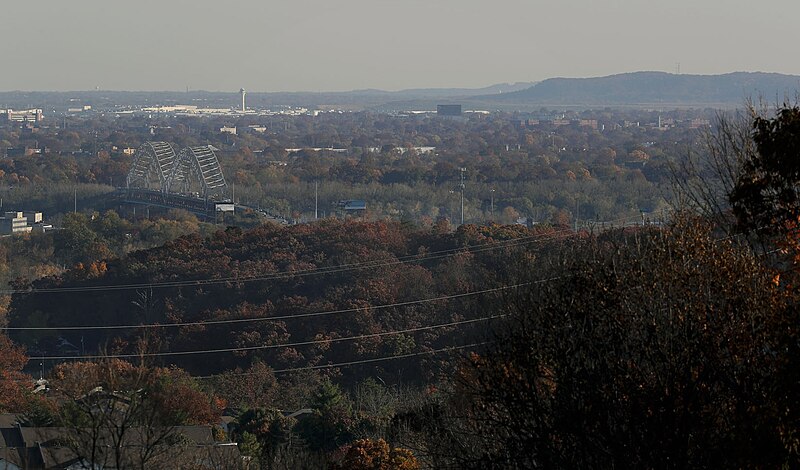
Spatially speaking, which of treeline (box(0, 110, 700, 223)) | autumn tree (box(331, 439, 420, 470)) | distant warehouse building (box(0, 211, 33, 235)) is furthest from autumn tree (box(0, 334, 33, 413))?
distant warehouse building (box(0, 211, 33, 235))

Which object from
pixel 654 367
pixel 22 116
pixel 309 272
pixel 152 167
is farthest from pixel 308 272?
pixel 22 116

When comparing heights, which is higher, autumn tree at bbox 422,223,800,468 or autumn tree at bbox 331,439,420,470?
autumn tree at bbox 422,223,800,468

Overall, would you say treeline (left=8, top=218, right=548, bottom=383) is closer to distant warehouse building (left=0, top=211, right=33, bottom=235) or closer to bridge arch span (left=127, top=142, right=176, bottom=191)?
distant warehouse building (left=0, top=211, right=33, bottom=235)

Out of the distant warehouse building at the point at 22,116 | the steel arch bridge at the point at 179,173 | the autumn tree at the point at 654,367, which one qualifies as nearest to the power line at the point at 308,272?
the autumn tree at the point at 654,367

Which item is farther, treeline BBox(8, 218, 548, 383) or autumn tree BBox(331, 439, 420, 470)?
treeline BBox(8, 218, 548, 383)

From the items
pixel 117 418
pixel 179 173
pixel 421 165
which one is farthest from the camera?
pixel 421 165

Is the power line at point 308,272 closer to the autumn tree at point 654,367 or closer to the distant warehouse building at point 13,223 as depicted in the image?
the distant warehouse building at point 13,223

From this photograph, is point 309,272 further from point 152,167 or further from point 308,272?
point 152,167

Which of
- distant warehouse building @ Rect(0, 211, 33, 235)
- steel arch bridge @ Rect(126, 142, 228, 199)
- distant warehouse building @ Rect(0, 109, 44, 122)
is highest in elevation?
steel arch bridge @ Rect(126, 142, 228, 199)

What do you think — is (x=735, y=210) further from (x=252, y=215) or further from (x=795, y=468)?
(x=252, y=215)
